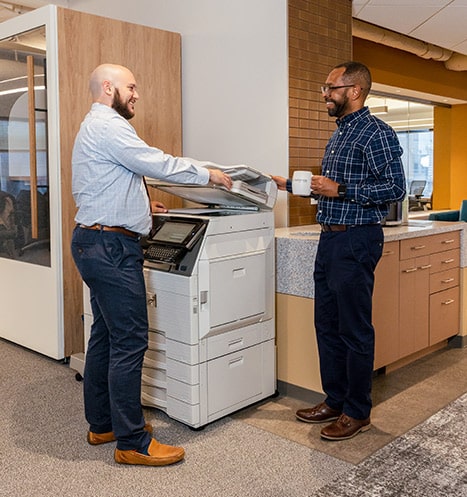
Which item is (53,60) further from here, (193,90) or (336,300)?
(336,300)

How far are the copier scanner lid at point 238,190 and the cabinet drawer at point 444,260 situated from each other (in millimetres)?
1404

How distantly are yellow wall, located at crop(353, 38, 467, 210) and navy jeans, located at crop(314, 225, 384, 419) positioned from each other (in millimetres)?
3378

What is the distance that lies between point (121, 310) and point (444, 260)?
8.11ft

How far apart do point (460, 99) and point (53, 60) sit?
5928 millimetres

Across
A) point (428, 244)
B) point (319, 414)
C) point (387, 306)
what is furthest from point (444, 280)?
point (319, 414)

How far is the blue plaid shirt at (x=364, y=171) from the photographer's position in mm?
2650

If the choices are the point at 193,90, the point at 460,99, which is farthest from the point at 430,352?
the point at 460,99

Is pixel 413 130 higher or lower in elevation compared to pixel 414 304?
higher

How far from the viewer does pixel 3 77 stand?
13.7ft

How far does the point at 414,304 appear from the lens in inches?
147

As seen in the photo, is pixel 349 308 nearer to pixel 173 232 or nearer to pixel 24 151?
pixel 173 232

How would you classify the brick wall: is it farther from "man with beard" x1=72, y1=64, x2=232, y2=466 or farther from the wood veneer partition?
"man with beard" x1=72, y1=64, x2=232, y2=466

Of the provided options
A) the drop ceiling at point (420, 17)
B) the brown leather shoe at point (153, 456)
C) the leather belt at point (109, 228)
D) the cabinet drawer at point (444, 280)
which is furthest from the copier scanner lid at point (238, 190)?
the drop ceiling at point (420, 17)

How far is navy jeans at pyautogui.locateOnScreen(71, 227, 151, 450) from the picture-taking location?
8.14 ft
